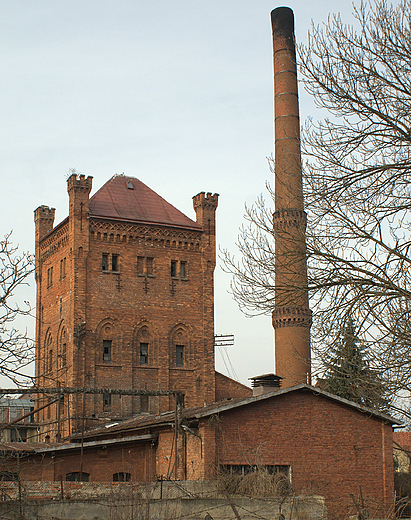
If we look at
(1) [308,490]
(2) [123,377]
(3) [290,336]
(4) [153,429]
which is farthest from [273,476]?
(2) [123,377]

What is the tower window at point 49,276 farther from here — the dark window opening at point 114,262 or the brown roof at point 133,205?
the brown roof at point 133,205

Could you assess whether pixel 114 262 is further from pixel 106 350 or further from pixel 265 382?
pixel 265 382

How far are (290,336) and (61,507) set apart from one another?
2223 cm

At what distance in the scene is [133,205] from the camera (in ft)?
130

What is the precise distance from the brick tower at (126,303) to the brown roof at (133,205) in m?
0.08

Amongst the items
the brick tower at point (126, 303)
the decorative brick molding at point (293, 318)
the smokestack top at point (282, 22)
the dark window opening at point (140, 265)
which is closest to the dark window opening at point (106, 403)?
the brick tower at point (126, 303)

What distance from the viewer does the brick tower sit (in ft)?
118

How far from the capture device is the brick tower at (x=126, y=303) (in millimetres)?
35938

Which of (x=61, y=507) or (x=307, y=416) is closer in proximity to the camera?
(x=61, y=507)

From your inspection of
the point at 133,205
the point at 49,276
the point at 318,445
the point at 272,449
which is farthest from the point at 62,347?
the point at 318,445

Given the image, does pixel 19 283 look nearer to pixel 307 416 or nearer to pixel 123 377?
pixel 307 416

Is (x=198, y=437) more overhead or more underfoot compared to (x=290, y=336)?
more underfoot

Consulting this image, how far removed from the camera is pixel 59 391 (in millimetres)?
24609

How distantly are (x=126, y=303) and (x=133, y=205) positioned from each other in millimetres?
5574
